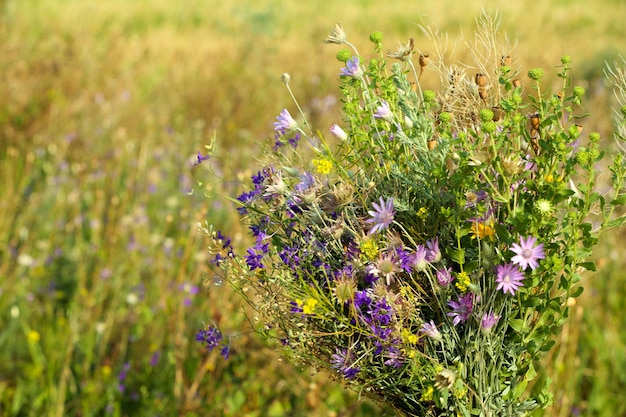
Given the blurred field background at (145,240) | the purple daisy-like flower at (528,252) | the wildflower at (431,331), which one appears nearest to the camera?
the purple daisy-like flower at (528,252)

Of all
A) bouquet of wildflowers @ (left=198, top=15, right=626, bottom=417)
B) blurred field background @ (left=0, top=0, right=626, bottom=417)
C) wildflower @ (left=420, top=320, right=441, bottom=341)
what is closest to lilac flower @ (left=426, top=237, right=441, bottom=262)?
bouquet of wildflowers @ (left=198, top=15, right=626, bottom=417)

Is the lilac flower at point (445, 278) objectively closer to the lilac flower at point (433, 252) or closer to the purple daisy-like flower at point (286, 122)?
the lilac flower at point (433, 252)

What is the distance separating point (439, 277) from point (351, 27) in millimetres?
11582

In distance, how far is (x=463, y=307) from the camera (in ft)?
3.79

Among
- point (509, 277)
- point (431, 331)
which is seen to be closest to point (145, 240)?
point (431, 331)

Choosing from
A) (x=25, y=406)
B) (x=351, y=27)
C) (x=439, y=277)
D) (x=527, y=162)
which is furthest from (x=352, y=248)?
(x=351, y=27)

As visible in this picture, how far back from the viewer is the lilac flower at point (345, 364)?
118 cm

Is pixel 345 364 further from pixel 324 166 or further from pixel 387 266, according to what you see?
pixel 324 166

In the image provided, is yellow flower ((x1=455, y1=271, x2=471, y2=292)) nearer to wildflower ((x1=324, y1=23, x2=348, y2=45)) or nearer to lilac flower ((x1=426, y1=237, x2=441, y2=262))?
lilac flower ((x1=426, y1=237, x2=441, y2=262))

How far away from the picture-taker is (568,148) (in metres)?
1.08

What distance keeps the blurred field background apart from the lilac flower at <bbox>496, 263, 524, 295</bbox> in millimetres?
390

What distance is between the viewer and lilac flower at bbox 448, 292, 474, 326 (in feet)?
3.77

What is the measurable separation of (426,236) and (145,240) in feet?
9.06

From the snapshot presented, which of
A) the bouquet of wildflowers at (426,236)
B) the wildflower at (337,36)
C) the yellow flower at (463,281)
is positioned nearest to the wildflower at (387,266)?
the bouquet of wildflowers at (426,236)
